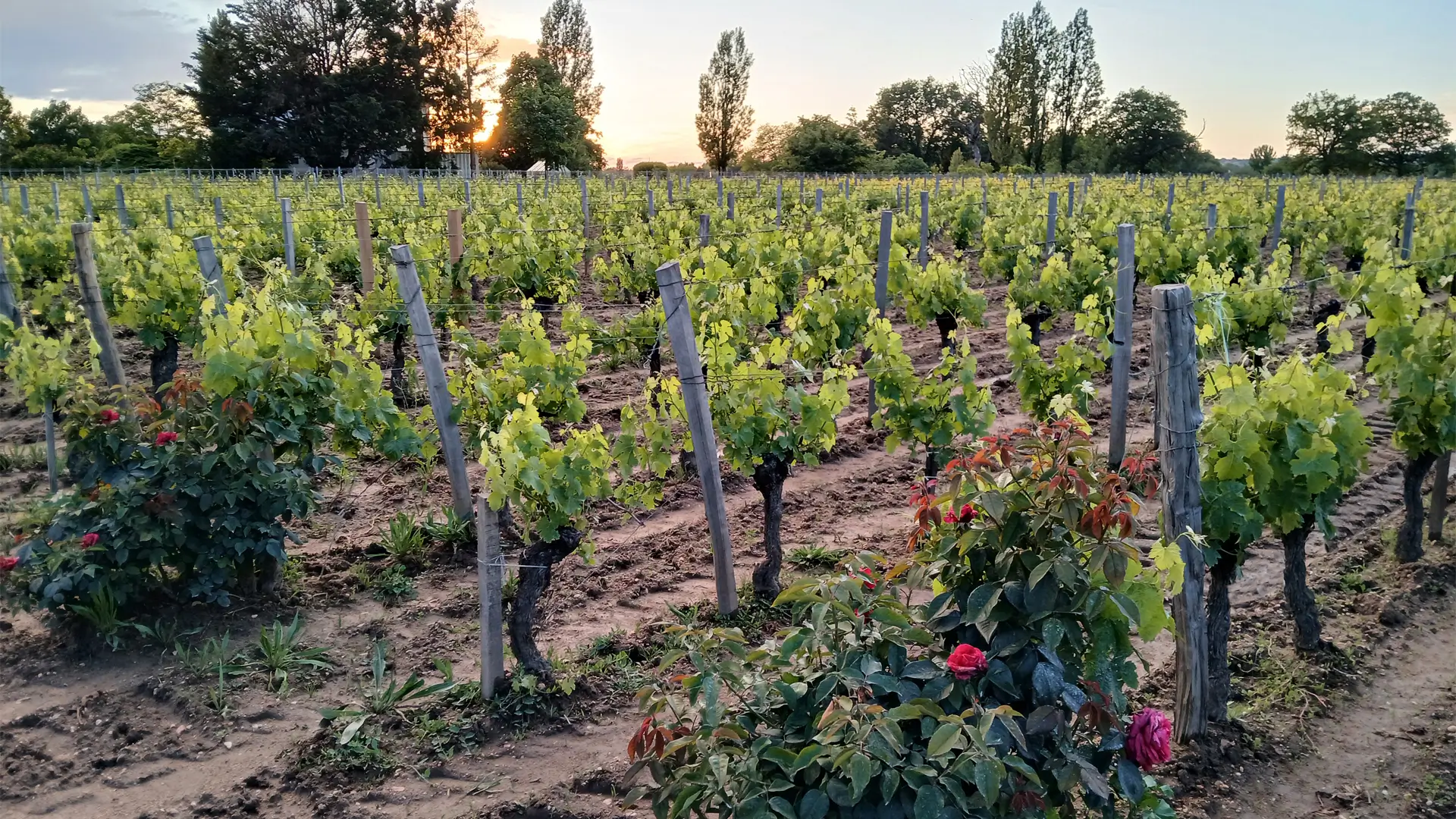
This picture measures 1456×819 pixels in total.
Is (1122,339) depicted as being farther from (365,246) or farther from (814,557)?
(365,246)

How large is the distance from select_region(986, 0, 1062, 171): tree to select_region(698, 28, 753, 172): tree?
597 inches

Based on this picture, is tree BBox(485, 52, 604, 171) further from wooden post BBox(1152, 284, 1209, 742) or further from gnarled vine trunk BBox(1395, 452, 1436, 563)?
wooden post BBox(1152, 284, 1209, 742)

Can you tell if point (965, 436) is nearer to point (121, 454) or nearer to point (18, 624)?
point (121, 454)

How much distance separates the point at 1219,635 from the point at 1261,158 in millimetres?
Result: 69802

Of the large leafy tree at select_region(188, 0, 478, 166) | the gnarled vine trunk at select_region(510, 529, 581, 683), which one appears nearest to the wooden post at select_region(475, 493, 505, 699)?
the gnarled vine trunk at select_region(510, 529, 581, 683)

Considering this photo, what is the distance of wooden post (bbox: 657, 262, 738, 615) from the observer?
4.67 m

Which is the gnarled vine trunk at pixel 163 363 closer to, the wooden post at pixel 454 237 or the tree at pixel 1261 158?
the wooden post at pixel 454 237

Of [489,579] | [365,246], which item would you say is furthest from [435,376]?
[365,246]

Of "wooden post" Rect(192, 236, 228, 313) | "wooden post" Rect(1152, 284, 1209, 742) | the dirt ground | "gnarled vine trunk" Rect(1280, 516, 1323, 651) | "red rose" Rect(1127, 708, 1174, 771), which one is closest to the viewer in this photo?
"red rose" Rect(1127, 708, 1174, 771)

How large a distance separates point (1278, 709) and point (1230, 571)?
0.64 meters

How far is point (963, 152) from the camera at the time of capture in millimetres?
64062

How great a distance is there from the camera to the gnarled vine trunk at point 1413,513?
5266mm

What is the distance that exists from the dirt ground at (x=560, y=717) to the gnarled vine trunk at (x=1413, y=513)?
0.28 ft

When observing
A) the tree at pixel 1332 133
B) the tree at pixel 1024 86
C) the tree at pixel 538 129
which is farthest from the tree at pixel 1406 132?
the tree at pixel 538 129
